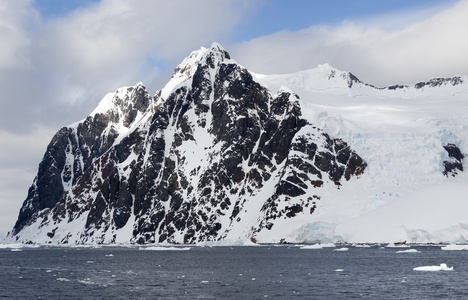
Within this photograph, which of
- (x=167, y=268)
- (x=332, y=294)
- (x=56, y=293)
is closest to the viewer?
(x=332, y=294)

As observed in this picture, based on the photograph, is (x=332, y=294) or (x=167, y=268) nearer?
(x=332, y=294)

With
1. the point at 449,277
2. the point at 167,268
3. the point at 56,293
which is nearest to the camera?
the point at 56,293

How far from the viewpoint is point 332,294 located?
252ft

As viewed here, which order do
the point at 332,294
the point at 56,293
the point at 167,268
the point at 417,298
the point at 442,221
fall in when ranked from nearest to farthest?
the point at 417,298 → the point at 332,294 → the point at 56,293 → the point at 167,268 → the point at 442,221

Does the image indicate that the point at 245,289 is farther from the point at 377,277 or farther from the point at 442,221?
the point at 442,221

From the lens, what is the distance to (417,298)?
236 feet

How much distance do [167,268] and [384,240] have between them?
93649 mm

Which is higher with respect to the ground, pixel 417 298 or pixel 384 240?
pixel 384 240

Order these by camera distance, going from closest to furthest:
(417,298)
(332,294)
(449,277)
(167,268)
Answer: (417,298)
(332,294)
(449,277)
(167,268)

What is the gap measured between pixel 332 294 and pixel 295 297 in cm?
→ 545

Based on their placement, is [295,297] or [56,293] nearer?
[295,297]

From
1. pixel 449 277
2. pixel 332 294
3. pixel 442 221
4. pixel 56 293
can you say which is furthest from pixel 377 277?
pixel 442 221

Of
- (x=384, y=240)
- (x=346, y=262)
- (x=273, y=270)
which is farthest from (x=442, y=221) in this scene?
(x=273, y=270)

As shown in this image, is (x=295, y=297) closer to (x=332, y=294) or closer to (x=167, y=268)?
(x=332, y=294)
